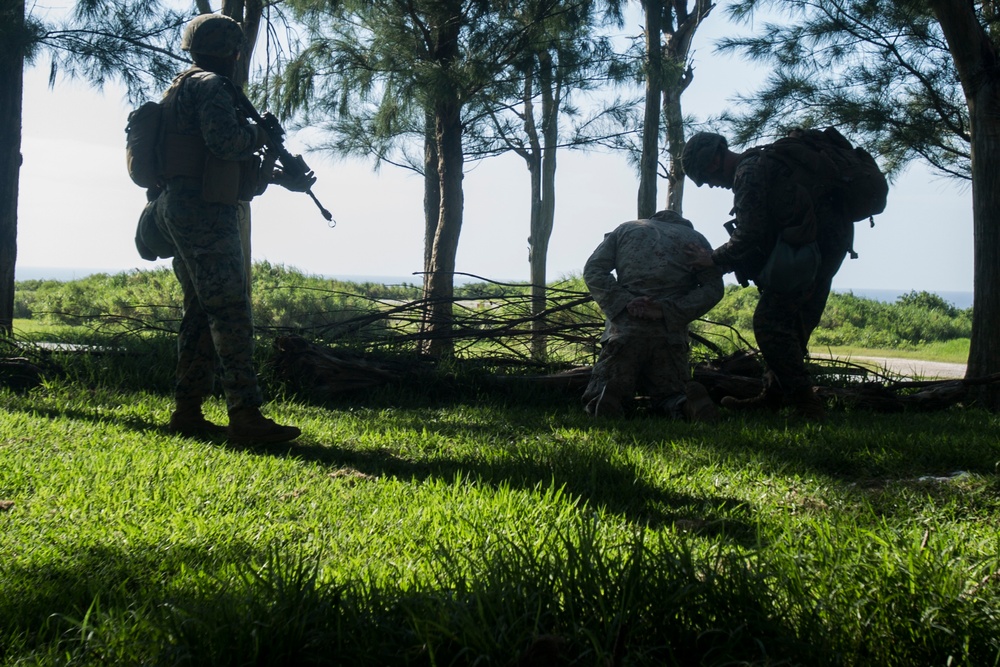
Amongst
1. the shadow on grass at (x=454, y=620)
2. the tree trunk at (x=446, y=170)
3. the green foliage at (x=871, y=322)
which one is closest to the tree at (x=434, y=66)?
the tree trunk at (x=446, y=170)

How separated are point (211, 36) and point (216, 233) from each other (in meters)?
1.16

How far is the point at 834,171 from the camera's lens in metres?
5.47

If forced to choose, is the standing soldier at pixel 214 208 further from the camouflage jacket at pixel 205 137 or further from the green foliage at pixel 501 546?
the green foliage at pixel 501 546

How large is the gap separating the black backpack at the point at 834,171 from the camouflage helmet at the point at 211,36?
3347 millimetres

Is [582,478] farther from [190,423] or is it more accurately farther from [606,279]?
[606,279]

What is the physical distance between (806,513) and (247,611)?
2239 millimetres

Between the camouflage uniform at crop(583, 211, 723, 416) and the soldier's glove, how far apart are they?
2.06 meters

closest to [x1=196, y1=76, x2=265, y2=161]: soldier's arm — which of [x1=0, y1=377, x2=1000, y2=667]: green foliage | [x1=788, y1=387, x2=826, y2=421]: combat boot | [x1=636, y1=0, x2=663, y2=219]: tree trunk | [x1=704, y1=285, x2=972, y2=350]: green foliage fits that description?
[x1=0, y1=377, x2=1000, y2=667]: green foliage

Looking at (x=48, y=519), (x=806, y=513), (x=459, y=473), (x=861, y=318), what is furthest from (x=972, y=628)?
(x=861, y=318)

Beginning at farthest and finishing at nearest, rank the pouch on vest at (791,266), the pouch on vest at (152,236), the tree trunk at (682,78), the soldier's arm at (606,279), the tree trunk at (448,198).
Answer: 1. the tree trunk at (682,78)
2. the tree trunk at (448,198)
3. the soldier's arm at (606,279)
4. the pouch on vest at (791,266)
5. the pouch on vest at (152,236)

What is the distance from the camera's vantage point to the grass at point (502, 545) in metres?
2.04

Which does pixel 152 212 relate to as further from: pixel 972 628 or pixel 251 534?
pixel 972 628

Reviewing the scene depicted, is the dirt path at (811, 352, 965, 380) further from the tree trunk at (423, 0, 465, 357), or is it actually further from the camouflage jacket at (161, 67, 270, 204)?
the camouflage jacket at (161, 67, 270, 204)

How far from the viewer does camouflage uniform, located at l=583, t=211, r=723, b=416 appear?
19.7 ft
